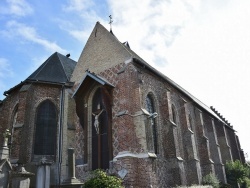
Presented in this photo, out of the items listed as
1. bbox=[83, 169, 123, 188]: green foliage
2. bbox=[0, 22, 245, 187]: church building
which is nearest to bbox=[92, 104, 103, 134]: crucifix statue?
bbox=[0, 22, 245, 187]: church building

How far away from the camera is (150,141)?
11.6 m

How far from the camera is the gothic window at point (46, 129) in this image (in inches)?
546

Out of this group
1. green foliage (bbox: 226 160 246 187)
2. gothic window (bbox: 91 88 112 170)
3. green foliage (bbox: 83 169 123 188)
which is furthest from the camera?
green foliage (bbox: 226 160 246 187)

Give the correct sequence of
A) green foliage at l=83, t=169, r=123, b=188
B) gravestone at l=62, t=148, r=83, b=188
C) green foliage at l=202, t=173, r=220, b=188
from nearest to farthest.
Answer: green foliage at l=83, t=169, r=123, b=188 → gravestone at l=62, t=148, r=83, b=188 → green foliage at l=202, t=173, r=220, b=188

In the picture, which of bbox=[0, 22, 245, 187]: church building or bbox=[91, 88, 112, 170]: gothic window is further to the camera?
bbox=[91, 88, 112, 170]: gothic window

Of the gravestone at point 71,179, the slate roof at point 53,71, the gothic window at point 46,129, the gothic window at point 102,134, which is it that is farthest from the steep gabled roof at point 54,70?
the gravestone at point 71,179

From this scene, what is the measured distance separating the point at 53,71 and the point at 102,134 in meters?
5.96

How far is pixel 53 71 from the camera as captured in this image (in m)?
16.5

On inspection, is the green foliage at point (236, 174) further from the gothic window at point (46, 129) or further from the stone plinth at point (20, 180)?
the stone plinth at point (20, 180)

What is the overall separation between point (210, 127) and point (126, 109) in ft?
Result: 40.1

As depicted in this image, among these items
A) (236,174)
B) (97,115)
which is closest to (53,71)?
(97,115)

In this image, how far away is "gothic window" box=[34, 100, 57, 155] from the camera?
13867 mm

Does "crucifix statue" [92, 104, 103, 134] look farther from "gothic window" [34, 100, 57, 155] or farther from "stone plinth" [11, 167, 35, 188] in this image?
"stone plinth" [11, 167, 35, 188]

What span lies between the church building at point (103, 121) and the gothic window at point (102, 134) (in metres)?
0.05
